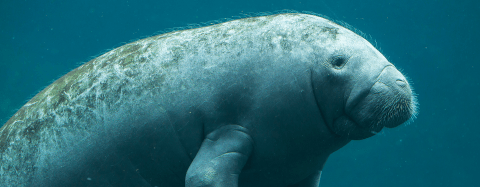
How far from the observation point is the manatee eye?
6.85 ft

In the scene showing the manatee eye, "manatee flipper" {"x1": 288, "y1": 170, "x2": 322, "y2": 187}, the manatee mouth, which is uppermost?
the manatee eye

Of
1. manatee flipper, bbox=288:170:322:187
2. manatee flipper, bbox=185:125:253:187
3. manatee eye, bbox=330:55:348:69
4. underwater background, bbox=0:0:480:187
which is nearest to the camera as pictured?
manatee flipper, bbox=185:125:253:187

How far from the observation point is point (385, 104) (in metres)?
2.01

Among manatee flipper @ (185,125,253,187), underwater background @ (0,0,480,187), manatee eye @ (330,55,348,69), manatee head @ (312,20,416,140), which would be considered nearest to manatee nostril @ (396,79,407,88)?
manatee head @ (312,20,416,140)

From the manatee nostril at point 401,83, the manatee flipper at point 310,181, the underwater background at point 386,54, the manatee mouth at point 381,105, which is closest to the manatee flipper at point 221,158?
the manatee mouth at point 381,105

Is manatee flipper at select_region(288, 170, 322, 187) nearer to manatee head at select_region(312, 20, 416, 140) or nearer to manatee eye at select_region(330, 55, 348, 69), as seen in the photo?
manatee head at select_region(312, 20, 416, 140)

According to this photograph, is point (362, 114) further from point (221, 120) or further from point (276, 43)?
point (221, 120)

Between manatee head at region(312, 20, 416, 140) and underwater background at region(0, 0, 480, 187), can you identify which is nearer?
manatee head at region(312, 20, 416, 140)

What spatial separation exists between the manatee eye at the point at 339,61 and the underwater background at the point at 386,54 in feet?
47.7

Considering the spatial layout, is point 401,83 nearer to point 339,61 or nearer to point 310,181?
point 339,61

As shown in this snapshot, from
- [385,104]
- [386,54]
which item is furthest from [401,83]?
[386,54]

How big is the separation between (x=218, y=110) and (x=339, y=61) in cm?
86

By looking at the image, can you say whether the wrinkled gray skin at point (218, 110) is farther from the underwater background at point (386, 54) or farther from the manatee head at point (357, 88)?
the underwater background at point (386, 54)

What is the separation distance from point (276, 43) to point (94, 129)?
1.43 metres
